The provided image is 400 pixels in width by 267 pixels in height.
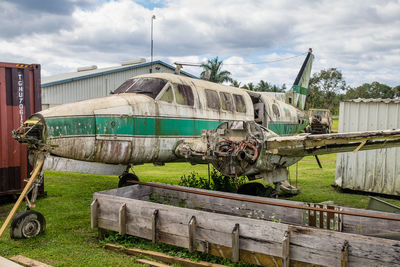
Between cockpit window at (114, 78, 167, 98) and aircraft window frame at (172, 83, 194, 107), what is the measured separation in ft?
1.20

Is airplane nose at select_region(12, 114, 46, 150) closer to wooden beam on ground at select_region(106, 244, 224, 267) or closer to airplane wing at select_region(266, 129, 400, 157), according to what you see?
wooden beam on ground at select_region(106, 244, 224, 267)

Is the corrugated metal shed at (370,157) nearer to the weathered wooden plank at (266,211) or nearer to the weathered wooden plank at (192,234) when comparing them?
the weathered wooden plank at (266,211)

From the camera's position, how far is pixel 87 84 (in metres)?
26.1

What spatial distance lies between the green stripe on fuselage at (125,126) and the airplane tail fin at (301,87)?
6567mm

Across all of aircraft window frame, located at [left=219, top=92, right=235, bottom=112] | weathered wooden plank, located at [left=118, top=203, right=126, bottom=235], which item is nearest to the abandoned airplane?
aircraft window frame, located at [left=219, top=92, right=235, bottom=112]

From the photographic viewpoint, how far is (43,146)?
686cm

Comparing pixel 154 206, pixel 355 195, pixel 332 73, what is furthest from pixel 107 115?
pixel 332 73

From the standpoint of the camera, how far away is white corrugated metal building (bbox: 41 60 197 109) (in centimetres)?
2439

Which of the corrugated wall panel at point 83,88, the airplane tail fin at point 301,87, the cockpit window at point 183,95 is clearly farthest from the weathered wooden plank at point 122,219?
→ the corrugated wall panel at point 83,88

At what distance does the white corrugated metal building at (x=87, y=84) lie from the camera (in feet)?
80.0

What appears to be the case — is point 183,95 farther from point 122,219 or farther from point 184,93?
point 122,219

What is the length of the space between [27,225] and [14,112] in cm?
413

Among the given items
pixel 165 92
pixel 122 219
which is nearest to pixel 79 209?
pixel 122 219

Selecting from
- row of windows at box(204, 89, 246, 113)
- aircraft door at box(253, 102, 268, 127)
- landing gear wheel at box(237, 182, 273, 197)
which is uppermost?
row of windows at box(204, 89, 246, 113)
